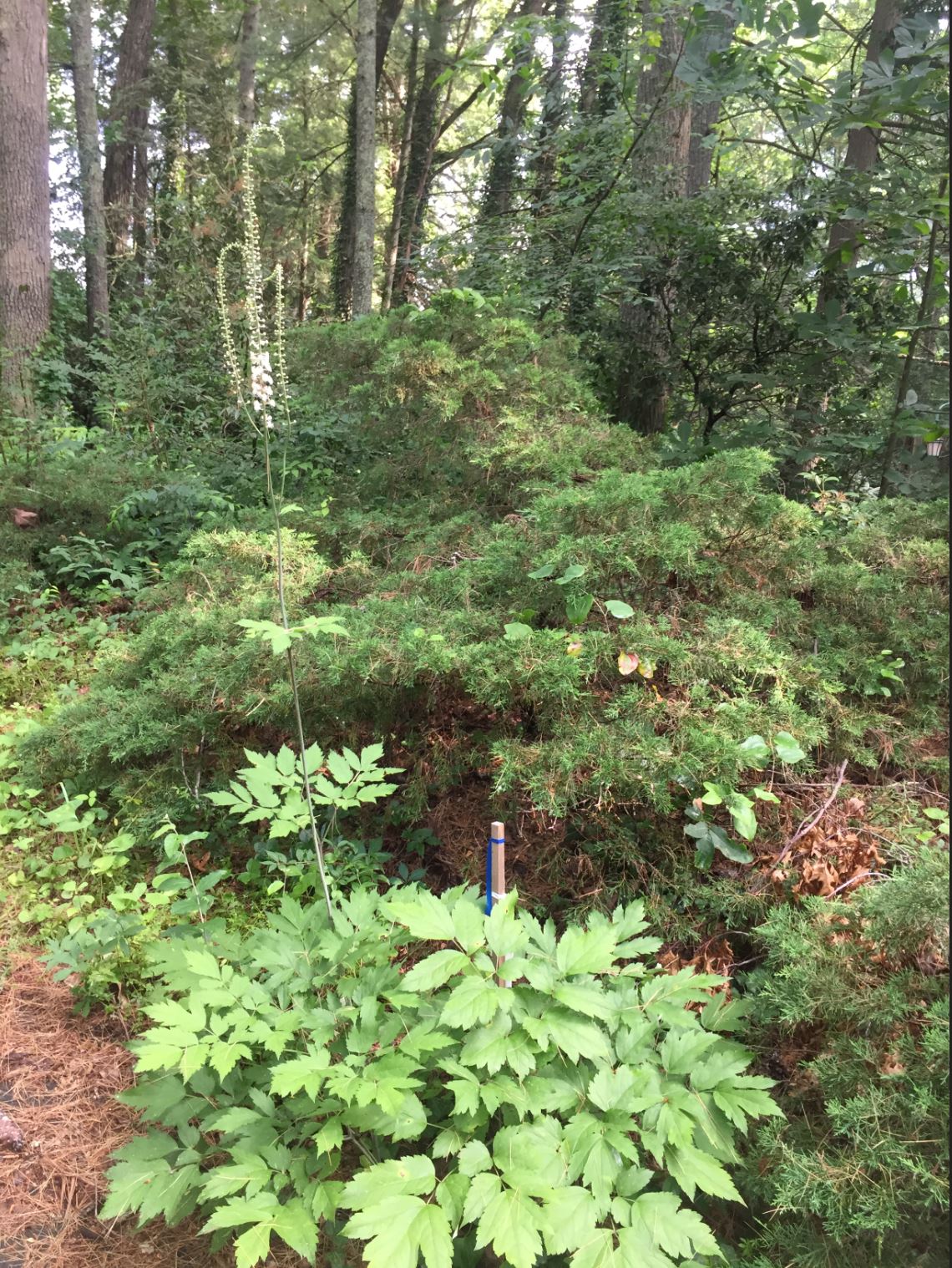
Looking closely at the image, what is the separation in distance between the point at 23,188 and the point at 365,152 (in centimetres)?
379

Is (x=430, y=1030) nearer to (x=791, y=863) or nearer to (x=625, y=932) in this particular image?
(x=625, y=932)

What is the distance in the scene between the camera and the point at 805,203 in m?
4.09

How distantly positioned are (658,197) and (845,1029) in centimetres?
533

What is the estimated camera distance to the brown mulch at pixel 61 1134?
1700 mm

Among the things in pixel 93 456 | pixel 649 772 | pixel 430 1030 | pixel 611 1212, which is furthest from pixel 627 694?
pixel 93 456

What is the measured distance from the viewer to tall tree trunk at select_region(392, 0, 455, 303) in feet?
35.7

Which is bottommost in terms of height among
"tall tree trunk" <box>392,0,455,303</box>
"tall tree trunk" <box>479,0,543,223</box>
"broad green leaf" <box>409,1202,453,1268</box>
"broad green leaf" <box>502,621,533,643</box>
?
"broad green leaf" <box>409,1202,453,1268</box>

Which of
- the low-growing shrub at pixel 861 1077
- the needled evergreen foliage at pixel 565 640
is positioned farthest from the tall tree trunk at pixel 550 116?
the low-growing shrub at pixel 861 1077

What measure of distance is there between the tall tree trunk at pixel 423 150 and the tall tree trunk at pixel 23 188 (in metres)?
4.78

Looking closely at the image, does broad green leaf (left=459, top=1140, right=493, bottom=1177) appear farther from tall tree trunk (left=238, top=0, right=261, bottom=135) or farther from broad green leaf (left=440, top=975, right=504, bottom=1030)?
tall tree trunk (left=238, top=0, right=261, bottom=135)

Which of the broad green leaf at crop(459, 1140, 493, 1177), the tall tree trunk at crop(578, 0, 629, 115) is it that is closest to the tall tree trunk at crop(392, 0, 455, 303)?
the tall tree trunk at crop(578, 0, 629, 115)

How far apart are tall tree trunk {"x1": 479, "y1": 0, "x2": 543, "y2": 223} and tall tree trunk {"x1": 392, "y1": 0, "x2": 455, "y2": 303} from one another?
2.26m

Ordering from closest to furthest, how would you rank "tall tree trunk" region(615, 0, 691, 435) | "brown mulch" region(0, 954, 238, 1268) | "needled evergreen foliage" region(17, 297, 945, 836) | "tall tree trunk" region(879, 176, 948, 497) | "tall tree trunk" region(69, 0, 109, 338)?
"brown mulch" region(0, 954, 238, 1268)
"needled evergreen foliage" region(17, 297, 945, 836)
"tall tree trunk" region(879, 176, 948, 497)
"tall tree trunk" region(615, 0, 691, 435)
"tall tree trunk" region(69, 0, 109, 338)

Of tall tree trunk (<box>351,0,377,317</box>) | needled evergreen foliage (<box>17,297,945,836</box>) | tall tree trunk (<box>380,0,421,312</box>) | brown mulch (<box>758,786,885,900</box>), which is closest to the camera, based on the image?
brown mulch (<box>758,786,885,900</box>)
